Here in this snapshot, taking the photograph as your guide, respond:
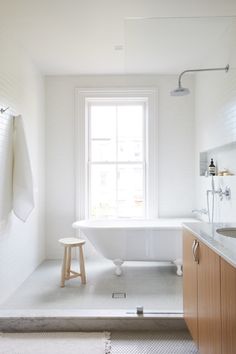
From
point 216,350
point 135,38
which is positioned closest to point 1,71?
point 135,38

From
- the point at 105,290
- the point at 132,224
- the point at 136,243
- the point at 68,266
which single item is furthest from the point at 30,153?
the point at 105,290

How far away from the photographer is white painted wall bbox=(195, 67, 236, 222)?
268 centimetres

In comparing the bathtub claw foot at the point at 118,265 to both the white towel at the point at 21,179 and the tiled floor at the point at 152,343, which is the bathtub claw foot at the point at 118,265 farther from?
the white towel at the point at 21,179

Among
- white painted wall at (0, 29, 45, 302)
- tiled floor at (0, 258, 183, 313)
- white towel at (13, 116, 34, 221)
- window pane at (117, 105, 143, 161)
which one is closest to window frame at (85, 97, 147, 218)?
window pane at (117, 105, 143, 161)

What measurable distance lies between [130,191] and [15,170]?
174cm

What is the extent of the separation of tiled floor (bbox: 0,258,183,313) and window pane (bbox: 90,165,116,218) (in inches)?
28.1

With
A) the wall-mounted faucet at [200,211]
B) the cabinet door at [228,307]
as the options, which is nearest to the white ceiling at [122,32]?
the wall-mounted faucet at [200,211]

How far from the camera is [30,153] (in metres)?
3.44

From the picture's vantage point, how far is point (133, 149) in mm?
4121

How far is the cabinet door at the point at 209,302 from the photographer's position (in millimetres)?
1374

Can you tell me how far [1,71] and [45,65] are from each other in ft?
3.57

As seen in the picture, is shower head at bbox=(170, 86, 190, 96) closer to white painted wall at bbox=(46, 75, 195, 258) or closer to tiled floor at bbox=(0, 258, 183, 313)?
white painted wall at bbox=(46, 75, 195, 258)

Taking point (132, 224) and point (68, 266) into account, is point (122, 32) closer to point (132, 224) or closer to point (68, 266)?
point (132, 224)

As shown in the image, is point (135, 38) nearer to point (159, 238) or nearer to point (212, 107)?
point (212, 107)
